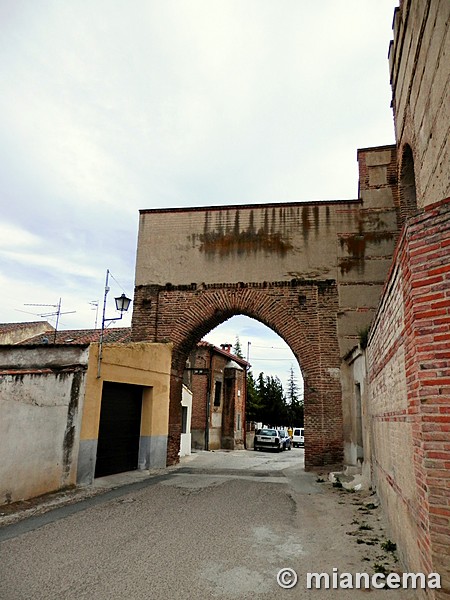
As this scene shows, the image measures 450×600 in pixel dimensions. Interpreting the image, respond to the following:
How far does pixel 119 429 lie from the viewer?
1017cm

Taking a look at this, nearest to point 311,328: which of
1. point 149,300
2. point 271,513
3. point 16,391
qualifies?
point 149,300

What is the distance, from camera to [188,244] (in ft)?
43.1

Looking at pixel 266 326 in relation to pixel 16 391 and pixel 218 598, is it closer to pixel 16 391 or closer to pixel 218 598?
pixel 16 391

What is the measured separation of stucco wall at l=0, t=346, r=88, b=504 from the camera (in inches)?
257

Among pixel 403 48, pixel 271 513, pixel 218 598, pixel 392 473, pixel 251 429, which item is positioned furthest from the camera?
pixel 251 429

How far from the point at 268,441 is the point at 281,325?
45.6 feet

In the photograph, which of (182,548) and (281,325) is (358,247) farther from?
(182,548)

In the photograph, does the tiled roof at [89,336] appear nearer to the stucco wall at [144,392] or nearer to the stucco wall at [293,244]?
the stucco wall at [293,244]

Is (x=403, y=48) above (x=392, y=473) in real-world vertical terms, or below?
above

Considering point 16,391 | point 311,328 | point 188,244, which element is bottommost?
point 16,391

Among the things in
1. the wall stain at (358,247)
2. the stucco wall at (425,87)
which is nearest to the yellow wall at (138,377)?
the wall stain at (358,247)

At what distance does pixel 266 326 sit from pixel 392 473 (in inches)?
312

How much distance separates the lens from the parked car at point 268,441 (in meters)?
23.7

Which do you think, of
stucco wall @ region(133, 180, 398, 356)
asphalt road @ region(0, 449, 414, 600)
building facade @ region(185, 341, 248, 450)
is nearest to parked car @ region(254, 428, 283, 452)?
building facade @ region(185, 341, 248, 450)
